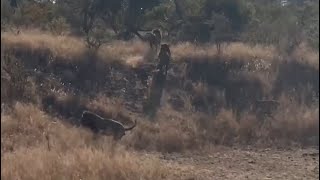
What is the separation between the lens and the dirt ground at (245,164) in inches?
324

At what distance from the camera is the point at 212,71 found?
1648 centimetres

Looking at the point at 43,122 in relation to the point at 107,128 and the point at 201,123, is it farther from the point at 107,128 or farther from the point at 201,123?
the point at 201,123

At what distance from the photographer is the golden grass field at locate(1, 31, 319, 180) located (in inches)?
278

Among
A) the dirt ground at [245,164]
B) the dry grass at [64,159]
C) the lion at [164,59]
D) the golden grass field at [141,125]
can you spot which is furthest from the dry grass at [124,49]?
the dry grass at [64,159]

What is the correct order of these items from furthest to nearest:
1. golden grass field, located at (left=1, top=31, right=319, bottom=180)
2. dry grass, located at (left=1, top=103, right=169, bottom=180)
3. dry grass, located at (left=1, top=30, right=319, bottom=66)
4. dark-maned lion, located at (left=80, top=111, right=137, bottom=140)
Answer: dry grass, located at (left=1, top=30, right=319, bottom=66) → dark-maned lion, located at (left=80, top=111, right=137, bottom=140) → golden grass field, located at (left=1, top=31, right=319, bottom=180) → dry grass, located at (left=1, top=103, right=169, bottom=180)

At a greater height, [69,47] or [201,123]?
[69,47]

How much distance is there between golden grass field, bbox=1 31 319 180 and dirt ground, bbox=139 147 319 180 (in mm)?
19

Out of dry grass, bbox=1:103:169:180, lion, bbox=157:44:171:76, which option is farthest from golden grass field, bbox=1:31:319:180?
lion, bbox=157:44:171:76

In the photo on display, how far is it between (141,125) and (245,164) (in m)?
3.00

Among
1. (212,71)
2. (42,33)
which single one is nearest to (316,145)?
(212,71)

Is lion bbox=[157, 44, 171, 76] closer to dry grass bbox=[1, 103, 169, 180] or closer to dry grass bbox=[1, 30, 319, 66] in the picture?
dry grass bbox=[1, 30, 319, 66]

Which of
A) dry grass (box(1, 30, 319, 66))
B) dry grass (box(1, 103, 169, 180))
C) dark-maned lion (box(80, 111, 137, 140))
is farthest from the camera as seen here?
dry grass (box(1, 30, 319, 66))

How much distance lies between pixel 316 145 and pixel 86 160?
5.01 meters

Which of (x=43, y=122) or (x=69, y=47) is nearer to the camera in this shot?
(x=43, y=122)
